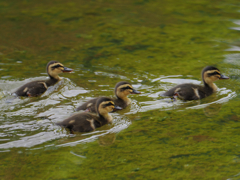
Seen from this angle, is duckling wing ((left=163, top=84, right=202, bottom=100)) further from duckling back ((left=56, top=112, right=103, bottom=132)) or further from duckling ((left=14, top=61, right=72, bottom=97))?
duckling ((left=14, top=61, right=72, bottom=97))

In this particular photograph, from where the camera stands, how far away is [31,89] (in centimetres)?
519

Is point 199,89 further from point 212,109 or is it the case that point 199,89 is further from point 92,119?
point 92,119

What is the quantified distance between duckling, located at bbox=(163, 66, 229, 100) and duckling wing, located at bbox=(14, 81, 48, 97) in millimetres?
1852

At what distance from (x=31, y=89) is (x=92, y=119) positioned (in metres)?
1.48

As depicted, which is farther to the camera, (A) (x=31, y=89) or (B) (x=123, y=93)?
(A) (x=31, y=89)

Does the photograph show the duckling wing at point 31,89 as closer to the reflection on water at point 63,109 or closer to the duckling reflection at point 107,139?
the reflection on water at point 63,109

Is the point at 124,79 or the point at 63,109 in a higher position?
the point at 124,79

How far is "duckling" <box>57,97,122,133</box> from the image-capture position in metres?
4.02

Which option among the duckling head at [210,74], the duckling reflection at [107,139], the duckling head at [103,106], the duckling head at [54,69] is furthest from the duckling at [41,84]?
the duckling head at [210,74]

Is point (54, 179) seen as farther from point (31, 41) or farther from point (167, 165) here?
point (31, 41)

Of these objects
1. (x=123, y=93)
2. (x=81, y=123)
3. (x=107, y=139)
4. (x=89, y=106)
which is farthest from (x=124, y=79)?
(x=107, y=139)

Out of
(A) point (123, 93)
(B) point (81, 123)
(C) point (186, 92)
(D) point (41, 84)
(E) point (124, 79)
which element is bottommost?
(B) point (81, 123)

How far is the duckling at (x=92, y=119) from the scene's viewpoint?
13.2ft

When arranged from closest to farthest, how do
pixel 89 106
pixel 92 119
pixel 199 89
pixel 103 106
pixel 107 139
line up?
pixel 107 139 < pixel 92 119 < pixel 103 106 < pixel 89 106 < pixel 199 89
